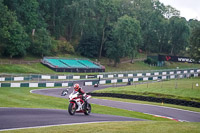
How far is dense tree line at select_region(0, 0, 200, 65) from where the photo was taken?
64688mm

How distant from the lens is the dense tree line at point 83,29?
64.7 meters

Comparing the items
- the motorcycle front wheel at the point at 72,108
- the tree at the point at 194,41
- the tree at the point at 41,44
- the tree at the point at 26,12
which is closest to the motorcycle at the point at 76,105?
the motorcycle front wheel at the point at 72,108

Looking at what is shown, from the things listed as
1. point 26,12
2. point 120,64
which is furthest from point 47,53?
point 120,64

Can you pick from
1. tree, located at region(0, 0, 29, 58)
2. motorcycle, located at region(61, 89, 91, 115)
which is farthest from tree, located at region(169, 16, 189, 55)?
motorcycle, located at region(61, 89, 91, 115)

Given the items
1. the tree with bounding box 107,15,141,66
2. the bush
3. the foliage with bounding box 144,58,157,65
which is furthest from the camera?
the foliage with bounding box 144,58,157,65

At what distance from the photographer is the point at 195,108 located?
25406mm

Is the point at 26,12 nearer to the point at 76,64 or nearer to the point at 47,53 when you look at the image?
the point at 47,53

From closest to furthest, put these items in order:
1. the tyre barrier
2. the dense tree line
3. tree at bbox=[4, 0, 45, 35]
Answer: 1. the tyre barrier
2. the dense tree line
3. tree at bbox=[4, 0, 45, 35]

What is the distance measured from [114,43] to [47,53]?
1973 centimetres

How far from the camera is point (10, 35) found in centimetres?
6281

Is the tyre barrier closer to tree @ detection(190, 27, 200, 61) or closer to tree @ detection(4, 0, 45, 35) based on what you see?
tree @ detection(190, 27, 200, 61)

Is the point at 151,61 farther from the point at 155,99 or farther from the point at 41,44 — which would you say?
the point at 155,99

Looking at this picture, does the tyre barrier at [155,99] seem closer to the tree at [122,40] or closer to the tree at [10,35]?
the tree at [10,35]

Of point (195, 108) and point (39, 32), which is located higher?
point (39, 32)
